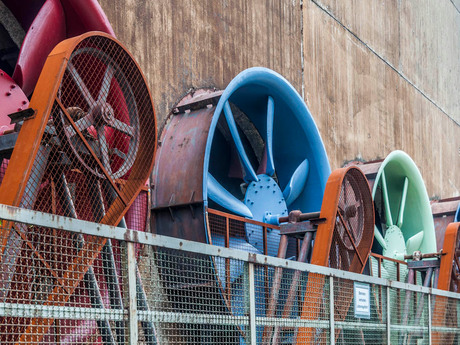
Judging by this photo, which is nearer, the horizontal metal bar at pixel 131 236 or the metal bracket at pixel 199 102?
the horizontal metal bar at pixel 131 236

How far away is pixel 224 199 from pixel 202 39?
2.09 metres

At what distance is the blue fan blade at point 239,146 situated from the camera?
7.55 meters

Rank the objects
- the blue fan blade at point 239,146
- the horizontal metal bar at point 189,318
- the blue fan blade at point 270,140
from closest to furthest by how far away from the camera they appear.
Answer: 1. the horizontal metal bar at point 189,318
2. the blue fan blade at point 239,146
3. the blue fan blade at point 270,140

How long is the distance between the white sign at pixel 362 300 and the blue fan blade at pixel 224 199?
1782 mm

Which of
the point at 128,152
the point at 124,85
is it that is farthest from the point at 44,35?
the point at 128,152

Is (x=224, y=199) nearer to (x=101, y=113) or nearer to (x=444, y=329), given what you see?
(x=101, y=113)

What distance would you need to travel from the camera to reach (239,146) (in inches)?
304

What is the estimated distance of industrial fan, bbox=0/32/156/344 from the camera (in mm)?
3496

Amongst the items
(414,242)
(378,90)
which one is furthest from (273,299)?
(378,90)

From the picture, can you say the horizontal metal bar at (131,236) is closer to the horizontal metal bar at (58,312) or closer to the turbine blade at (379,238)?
the horizontal metal bar at (58,312)

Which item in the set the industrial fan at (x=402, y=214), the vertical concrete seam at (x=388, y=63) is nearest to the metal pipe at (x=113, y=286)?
the industrial fan at (x=402, y=214)

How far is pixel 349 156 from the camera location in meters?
12.0

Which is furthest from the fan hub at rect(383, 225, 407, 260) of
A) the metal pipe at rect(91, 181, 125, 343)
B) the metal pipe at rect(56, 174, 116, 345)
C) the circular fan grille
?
the metal pipe at rect(91, 181, 125, 343)

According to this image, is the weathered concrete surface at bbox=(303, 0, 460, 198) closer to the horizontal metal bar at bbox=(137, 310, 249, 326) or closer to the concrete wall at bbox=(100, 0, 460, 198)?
the concrete wall at bbox=(100, 0, 460, 198)
